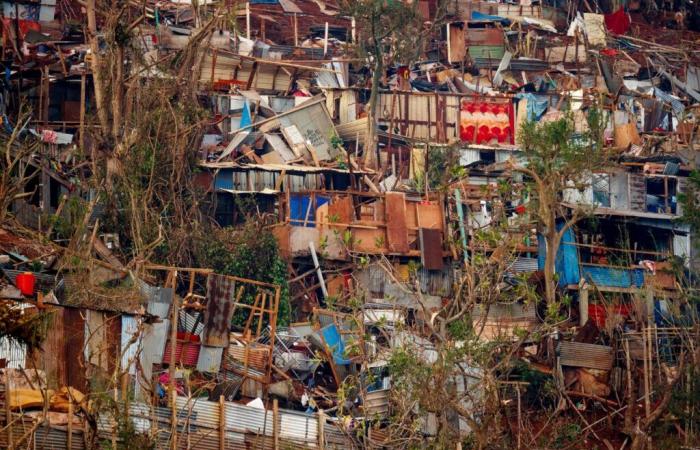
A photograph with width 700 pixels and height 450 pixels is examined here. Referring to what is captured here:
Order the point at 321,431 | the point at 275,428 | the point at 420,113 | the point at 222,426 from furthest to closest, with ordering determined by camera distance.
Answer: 1. the point at 420,113
2. the point at 321,431
3. the point at 275,428
4. the point at 222,426

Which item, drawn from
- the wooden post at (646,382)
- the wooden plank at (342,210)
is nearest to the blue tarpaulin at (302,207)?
the wooden plank at (342,210)

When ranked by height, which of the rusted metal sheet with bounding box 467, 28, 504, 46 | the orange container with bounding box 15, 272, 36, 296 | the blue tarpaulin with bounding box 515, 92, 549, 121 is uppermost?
the rusted metal sheet with bounding box 467, 28, 504, 46

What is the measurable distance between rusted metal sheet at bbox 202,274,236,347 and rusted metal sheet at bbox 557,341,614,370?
16.3 ft

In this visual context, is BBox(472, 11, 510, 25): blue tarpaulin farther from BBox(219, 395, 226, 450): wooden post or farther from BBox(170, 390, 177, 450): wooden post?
BBox(170, 390, 177, 450): wooden post

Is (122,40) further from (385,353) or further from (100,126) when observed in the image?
(385,353)

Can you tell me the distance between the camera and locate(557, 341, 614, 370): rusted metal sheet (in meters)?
19.3

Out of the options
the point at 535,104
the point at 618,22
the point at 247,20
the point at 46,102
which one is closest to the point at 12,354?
the point at 46,102

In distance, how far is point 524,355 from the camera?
19812 mm

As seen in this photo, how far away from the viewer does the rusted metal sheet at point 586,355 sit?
760 inches

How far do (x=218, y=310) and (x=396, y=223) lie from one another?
5463mm

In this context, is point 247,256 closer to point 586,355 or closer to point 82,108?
point 82,108

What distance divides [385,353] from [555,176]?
4.93m

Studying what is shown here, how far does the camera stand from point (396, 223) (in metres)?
23.3

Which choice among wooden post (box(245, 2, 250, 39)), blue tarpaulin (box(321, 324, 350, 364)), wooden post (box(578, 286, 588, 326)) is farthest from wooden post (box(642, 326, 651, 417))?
wooden post (box(245, 2, 250, 39))
